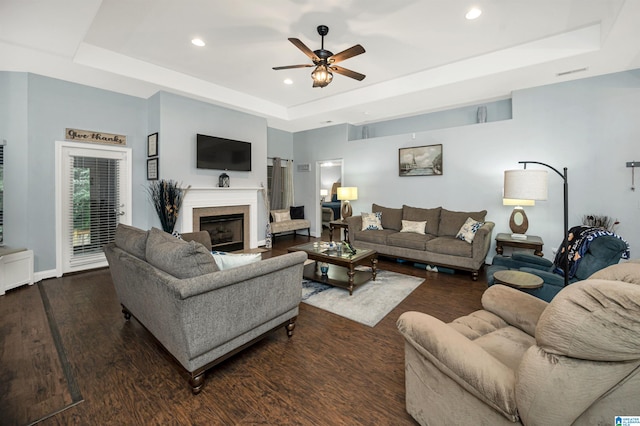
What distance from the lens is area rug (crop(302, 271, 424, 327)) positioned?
2971 mm

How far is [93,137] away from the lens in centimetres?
441

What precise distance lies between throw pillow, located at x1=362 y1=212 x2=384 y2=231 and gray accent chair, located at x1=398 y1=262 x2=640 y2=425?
408 cm

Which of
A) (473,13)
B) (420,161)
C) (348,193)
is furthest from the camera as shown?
(348,193)

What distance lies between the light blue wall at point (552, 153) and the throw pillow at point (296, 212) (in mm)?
2645

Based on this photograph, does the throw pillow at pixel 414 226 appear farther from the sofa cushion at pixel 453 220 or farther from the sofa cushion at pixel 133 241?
the sofa cushion at pixel 133 241

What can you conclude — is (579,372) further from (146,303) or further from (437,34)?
(437,34)

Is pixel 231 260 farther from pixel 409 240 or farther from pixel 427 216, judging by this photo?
pixel 427 216

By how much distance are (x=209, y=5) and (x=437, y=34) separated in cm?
264

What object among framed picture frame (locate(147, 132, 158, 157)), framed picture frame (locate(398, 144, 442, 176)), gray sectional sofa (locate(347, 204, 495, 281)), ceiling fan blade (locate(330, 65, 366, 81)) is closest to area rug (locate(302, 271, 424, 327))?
gray sectional sofa (locate(347, 204, 495, 281))

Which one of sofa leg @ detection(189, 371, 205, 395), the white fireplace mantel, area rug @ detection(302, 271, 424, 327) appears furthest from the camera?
the white fireplace mantel

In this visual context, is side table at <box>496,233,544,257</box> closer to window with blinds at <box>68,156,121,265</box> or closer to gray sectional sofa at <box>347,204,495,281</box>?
gray sectional sofa at <box>347,204,495,281</box>

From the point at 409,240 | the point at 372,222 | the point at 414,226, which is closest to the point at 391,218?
the point at 372,222

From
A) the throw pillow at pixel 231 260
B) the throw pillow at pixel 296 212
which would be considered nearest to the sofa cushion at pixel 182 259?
the throw pillow at pixel 231 260

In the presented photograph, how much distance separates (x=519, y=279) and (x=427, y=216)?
9.35ft
